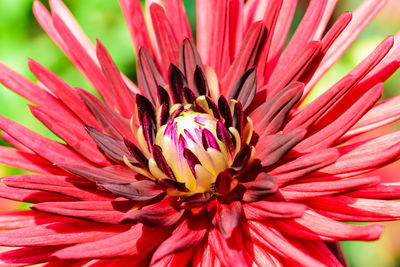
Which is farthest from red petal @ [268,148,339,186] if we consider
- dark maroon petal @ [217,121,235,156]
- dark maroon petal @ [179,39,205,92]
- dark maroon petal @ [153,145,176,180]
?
dark maroon petal @ [179,39,205,92]

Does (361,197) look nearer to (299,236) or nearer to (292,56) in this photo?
(299,236)

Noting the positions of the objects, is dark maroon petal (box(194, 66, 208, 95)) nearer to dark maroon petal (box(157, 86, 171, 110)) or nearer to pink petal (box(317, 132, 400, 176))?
dark maroon petal (box(157, 86, 171, 110))

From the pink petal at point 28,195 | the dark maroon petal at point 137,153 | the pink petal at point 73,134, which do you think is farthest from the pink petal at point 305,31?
the pink petal at point 28,195

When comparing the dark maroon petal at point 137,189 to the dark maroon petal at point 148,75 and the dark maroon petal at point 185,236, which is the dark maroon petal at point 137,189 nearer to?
the dark maroon petal at point 185,236

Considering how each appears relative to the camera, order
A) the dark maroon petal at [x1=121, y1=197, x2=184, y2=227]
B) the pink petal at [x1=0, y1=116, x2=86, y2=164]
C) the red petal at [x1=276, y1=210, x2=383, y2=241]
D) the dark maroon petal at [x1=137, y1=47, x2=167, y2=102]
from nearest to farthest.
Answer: the red petal at [x1=276, y1=210, x2=383, y2=241]
the dark maroon petal at [x1=121, y1=197, x2=184, y2=227]
the pink petal at [x1=0, y1=116, x2=86, y2=164]
the dark maroon petal at [x1=137, y1=47, x2=167, y2=102]

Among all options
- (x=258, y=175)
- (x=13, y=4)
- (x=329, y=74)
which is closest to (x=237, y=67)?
(x=258, y=175)
